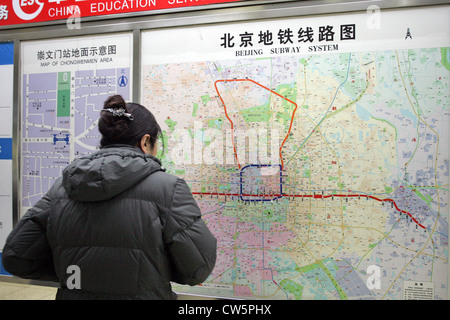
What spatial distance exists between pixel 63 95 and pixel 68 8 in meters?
0.58

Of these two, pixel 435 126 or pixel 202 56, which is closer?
pixel 435 126

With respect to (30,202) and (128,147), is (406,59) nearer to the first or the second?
(128,147)

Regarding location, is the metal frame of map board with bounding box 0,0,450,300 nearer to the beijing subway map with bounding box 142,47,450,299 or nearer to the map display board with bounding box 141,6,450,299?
the map display board with bounding box 141,6,450,299

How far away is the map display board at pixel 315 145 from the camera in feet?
5.70

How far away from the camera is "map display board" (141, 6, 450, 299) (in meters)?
1.74

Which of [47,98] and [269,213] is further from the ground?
[47,98]

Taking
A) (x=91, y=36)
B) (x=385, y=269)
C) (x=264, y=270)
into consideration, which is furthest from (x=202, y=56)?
(x=385, y=269)

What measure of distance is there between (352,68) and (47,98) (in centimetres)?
199

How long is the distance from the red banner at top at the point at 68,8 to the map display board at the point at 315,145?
17 cm

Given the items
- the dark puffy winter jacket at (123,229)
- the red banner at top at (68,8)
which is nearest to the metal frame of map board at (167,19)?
the red banner at top at (68,8)

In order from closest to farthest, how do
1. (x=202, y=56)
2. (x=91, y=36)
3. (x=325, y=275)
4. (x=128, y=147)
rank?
(x=128, y=147), (x=325, y=275), (x=202, y=56), (x=91, y=36)

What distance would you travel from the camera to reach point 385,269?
5.83ft

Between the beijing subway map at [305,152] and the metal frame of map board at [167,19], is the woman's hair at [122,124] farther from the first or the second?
the metal frame of map board at [167,19]

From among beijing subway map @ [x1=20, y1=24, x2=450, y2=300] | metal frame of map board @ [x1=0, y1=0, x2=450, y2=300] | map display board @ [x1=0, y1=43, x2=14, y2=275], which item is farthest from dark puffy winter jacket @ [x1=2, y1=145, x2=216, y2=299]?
map display board @ [x1=0, y1=43, x2=14, y2=275]
